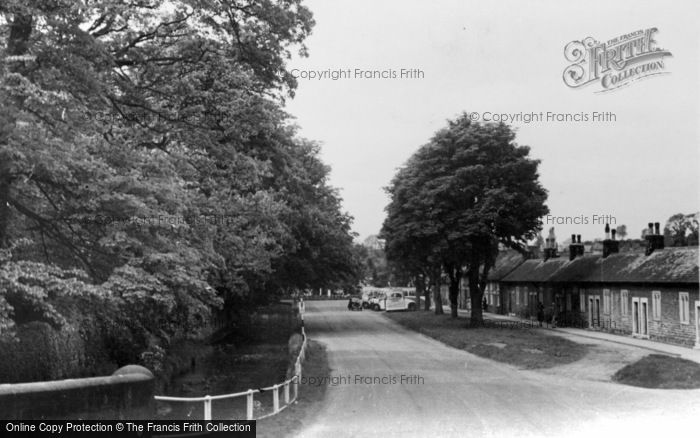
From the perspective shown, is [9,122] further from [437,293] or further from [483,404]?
[437,293]

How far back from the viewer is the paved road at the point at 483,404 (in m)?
13.0

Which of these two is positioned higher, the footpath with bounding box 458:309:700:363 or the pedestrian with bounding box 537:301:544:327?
the pedestrian with bounding box 537:301:544:327

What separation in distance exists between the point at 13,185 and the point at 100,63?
2917mm

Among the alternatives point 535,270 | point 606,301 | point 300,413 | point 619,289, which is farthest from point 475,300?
point 300,413

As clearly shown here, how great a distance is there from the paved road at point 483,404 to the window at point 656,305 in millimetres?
9864

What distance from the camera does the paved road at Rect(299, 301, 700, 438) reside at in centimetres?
1305

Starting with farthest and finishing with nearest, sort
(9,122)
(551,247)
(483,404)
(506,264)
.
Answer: (506,264) → (551,247) → (483,404) → (9,122)

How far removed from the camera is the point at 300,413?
15320mm

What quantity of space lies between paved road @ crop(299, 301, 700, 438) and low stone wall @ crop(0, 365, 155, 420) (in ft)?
13.0

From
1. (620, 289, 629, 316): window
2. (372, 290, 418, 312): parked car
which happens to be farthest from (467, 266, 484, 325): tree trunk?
(372, 290, 418, 312): parked car

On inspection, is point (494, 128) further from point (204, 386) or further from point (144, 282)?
point (144, 282)

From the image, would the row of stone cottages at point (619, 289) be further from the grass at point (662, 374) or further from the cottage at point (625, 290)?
the grass at point (662, 374)

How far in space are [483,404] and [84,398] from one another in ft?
31.6

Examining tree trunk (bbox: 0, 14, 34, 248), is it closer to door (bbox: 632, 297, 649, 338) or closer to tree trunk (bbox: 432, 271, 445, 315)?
door (bbox: 632, 297, 649, 338)
